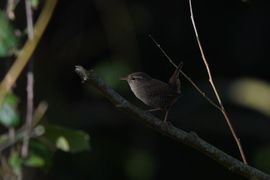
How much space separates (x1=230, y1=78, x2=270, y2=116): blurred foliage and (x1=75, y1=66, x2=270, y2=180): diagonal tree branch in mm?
4491

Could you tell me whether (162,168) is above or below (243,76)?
below

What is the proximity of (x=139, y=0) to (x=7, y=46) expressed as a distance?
4252 mm

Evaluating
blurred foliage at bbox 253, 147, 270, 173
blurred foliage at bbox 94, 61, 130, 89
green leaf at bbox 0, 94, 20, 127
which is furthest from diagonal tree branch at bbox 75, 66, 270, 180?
blurred foliage at bbox 253, 147, 270, 173

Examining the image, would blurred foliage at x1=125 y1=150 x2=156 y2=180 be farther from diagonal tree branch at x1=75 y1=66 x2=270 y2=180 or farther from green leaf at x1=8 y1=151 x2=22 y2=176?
diagonal tree branch at x1=75 y1=66 x2=270 y2=180

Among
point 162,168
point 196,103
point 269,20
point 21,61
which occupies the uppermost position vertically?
point 21,61

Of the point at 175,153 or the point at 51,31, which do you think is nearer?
the point at 51,31

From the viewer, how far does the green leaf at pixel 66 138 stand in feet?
13.4

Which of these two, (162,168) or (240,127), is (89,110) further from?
(240,127)

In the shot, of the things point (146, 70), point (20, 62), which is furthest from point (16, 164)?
point (146, 70)

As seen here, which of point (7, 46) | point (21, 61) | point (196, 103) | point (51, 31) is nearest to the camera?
point (7, 46)

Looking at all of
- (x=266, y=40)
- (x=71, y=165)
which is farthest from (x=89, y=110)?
(x=266, y=40)

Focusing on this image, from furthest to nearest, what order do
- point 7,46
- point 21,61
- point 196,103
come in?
point 196,103 → point 21,61 → point 7,46

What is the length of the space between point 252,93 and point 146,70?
99 centimetres

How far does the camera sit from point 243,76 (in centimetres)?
827
